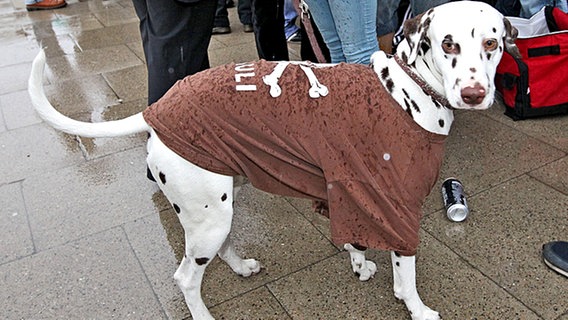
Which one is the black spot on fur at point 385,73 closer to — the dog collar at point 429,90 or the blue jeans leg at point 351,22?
the dog collar at point 429,90

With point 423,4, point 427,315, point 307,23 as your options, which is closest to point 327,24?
point 307,23

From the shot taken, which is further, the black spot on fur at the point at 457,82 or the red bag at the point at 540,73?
the red bag at the point at 540,73

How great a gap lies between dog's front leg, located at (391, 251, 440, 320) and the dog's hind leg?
2.56 feet

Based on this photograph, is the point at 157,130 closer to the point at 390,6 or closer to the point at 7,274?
the point at 7,274

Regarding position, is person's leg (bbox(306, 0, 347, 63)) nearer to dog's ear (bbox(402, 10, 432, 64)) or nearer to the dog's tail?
dog's ear (bbox(402, 10, 432, 64))

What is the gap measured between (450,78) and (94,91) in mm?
4033

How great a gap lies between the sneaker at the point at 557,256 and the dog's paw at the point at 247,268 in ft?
4.88

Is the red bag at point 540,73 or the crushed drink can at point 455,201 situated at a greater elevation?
the red bag at point 540,73

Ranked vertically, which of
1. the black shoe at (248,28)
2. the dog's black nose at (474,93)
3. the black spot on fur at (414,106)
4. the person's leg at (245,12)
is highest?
the dog's black nose at (474,93)

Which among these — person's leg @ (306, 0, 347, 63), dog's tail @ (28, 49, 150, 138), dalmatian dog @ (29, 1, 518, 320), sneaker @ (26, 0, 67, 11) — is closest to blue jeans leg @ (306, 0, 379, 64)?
person's leg @ (306, 0, 347, 63)

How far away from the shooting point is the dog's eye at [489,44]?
6.20 feet

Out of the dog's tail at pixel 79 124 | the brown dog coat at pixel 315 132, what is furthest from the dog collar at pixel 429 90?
the dog's tail at pixel 79 124

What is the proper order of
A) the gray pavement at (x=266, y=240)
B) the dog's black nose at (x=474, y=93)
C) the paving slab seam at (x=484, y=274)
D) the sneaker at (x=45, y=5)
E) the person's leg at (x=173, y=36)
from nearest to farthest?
the dog's black nose at (x=474, y=93)
the paving slab seam at (x=484, y=274)
the gray pavement at (x=266, y=240)
the person's leg at (x=173, y=36)
the sneaker at (x=45, y=5)

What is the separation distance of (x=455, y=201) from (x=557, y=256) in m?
0.61
